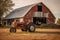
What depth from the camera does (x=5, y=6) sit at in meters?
2.56

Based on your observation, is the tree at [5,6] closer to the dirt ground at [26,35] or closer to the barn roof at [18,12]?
the barn roof at [18,12]

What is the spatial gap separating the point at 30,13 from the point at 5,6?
40cm

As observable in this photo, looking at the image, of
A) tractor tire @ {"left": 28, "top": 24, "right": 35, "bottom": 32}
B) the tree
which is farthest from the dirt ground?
the tree

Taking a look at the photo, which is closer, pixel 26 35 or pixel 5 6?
pixel 26 35

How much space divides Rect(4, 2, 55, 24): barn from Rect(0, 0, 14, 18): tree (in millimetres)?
85

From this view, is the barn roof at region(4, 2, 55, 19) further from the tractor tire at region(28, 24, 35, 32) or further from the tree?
the tractor tire at region(28, 24, 35, 32)

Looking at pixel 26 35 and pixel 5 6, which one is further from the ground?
pixel 5 6

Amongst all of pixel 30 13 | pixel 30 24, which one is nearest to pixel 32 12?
pixel 30 13

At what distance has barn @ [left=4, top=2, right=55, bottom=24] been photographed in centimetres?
249

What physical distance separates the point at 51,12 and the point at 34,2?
307 millimetres

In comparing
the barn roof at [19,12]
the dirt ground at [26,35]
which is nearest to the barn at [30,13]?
the barn roof at [19,12]

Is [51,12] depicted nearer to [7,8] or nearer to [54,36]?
[54,36]

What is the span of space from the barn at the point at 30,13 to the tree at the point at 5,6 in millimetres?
85

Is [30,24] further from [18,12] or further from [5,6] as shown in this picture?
[5,6]
